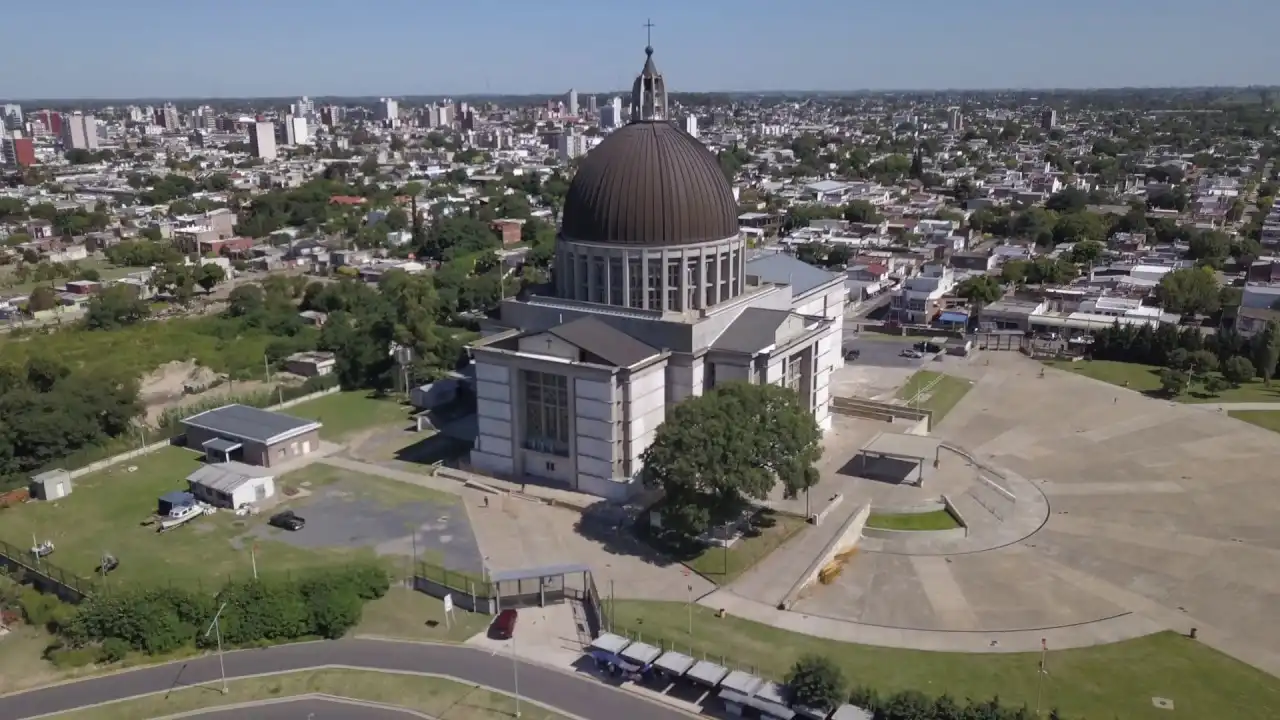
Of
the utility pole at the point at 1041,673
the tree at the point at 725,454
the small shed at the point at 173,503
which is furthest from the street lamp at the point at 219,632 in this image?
the utility pole at the point at 1041,673

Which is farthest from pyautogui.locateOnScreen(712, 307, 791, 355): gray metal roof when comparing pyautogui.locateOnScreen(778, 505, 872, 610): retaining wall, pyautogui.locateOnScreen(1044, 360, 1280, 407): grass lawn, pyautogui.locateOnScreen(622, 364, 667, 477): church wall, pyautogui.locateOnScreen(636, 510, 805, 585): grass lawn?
pyautogui.locateOnScreen(1044, 360, 1280, 407): grass lawn

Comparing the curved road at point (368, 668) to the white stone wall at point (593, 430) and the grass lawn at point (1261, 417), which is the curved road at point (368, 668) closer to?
the white stone wall at point (593, 430)

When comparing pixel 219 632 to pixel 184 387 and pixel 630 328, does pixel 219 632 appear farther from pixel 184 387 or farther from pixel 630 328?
pixel 184 387

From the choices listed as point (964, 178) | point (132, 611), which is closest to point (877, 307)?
point (132, 611)

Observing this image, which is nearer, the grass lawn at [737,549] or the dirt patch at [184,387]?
the grass lawn at [737,549]

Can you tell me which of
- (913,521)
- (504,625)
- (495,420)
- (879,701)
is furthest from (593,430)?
(879,701)

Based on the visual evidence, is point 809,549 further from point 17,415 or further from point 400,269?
point 400,269
